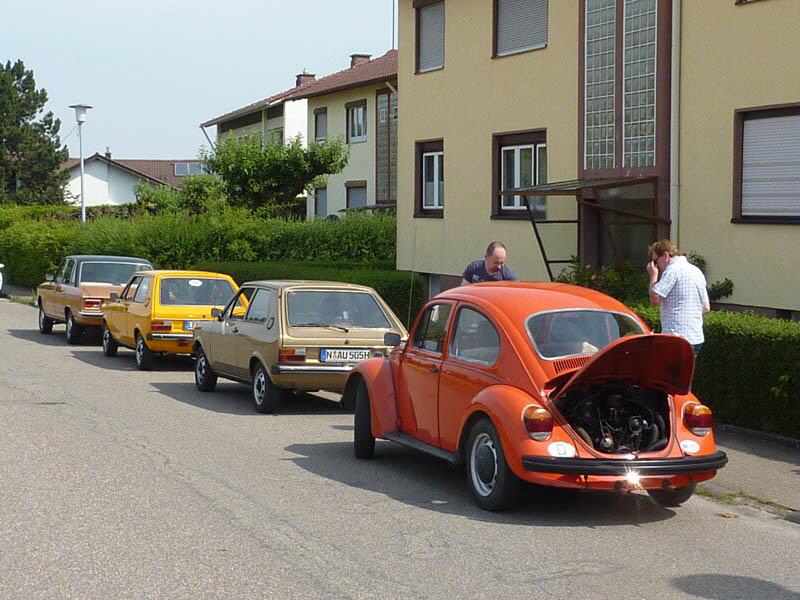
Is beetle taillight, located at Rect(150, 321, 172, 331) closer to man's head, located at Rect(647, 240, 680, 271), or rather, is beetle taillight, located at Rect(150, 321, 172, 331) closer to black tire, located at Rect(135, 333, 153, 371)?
black tire, located at Rect(135, 333, 153, 371)

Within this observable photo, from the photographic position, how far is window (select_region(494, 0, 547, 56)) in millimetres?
20656

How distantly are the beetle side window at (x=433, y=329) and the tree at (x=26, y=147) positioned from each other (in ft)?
229

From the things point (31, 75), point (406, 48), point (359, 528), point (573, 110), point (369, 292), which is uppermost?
point (31, 75)

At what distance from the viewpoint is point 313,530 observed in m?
7.64

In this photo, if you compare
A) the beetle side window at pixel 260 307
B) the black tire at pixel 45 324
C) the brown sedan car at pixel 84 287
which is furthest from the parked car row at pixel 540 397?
the black tire at pixel 45 324

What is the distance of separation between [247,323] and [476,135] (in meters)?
9.39

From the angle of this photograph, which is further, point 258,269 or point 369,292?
point 258,269

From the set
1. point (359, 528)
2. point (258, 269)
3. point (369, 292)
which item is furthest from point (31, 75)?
point (359, 528)

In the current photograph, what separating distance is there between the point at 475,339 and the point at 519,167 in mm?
12825

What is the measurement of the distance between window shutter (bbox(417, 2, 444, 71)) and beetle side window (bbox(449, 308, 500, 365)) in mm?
Result: 15119

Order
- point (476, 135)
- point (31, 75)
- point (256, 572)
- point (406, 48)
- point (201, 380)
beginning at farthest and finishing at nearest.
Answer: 1. point (31, 75)
2. point (406, 48)
3. point (476, 135)
4. point (201, 380)
5. point (256, 572)

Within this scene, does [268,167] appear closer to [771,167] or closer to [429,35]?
[429,35]

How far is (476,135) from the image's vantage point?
73.7ft

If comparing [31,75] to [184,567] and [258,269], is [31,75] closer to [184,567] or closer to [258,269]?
[258,269]
